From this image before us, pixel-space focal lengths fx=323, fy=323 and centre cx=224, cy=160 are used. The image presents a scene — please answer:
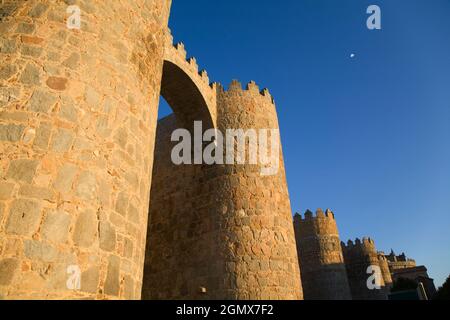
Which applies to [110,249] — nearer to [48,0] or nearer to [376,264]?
[48,0]

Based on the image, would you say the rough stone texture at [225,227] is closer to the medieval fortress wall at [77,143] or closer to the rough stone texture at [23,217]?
the medieval fortress wall at [77,143]

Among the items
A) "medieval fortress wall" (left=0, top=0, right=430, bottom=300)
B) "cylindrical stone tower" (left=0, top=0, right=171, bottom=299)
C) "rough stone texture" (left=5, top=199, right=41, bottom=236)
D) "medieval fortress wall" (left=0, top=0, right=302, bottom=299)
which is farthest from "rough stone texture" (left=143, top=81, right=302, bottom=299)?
"rough stone texture" (left=5, top=199, right=41, bottom=236)

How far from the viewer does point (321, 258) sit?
20438 millimetres

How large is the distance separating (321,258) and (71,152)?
19.9m

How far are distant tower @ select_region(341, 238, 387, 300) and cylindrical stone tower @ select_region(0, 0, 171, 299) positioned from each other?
24.3m

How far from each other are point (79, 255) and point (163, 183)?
730cm

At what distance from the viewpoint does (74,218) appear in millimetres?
2910

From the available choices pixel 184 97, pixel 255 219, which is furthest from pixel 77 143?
pixel 184 97

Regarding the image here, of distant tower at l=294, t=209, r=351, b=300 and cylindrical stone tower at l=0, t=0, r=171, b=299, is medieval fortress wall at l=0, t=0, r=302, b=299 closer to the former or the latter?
cylindrical stone tower at l=0, t=0, r=171, b=299

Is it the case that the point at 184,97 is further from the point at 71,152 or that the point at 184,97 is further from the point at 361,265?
the point at 361,265

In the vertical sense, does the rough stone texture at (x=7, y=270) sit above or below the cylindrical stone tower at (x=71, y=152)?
below

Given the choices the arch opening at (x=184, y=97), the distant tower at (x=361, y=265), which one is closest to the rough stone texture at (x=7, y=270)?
the arch opening at (x=184, y=97)

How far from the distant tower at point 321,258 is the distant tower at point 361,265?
13.1 ft

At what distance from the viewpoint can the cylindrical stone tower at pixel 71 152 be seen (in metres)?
2.67
